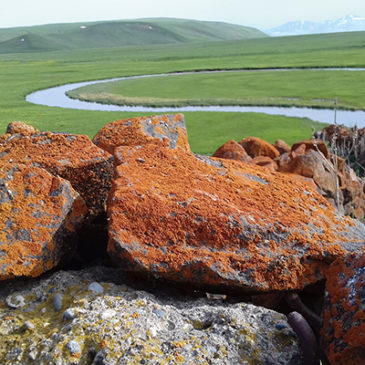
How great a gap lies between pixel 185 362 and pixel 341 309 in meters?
1.21

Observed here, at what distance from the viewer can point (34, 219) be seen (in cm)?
434

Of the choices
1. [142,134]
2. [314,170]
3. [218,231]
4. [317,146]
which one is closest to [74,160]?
[142,134]

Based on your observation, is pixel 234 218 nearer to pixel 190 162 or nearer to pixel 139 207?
pixel 139 207

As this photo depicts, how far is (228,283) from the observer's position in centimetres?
391

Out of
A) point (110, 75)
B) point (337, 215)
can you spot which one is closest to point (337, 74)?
point (110, 75)

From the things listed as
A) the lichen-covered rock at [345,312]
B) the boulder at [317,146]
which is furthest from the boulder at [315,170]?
the lichen-covered rock at [345,312]

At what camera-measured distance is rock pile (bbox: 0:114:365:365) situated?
332 cm

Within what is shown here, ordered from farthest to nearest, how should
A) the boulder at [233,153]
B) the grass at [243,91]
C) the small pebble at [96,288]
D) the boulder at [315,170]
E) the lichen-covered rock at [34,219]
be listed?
the grass at [243,91] → the boulder at [233,153] → the boulder at [315,170] → the lichen-covered rock at [34,219] → the small pebble at [96,288]

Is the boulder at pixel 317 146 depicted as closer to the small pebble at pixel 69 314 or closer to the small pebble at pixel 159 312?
the small pebble at pixel 159 312

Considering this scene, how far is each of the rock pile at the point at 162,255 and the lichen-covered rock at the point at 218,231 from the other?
0.01 m

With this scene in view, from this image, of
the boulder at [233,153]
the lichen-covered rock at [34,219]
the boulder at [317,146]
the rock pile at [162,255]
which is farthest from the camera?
the boulder at [317,146]

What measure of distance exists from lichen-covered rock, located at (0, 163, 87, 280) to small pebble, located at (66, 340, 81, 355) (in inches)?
41.0

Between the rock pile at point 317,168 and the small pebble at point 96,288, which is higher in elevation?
the small pebble at point 96,288

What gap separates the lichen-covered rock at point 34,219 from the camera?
4.09 m
